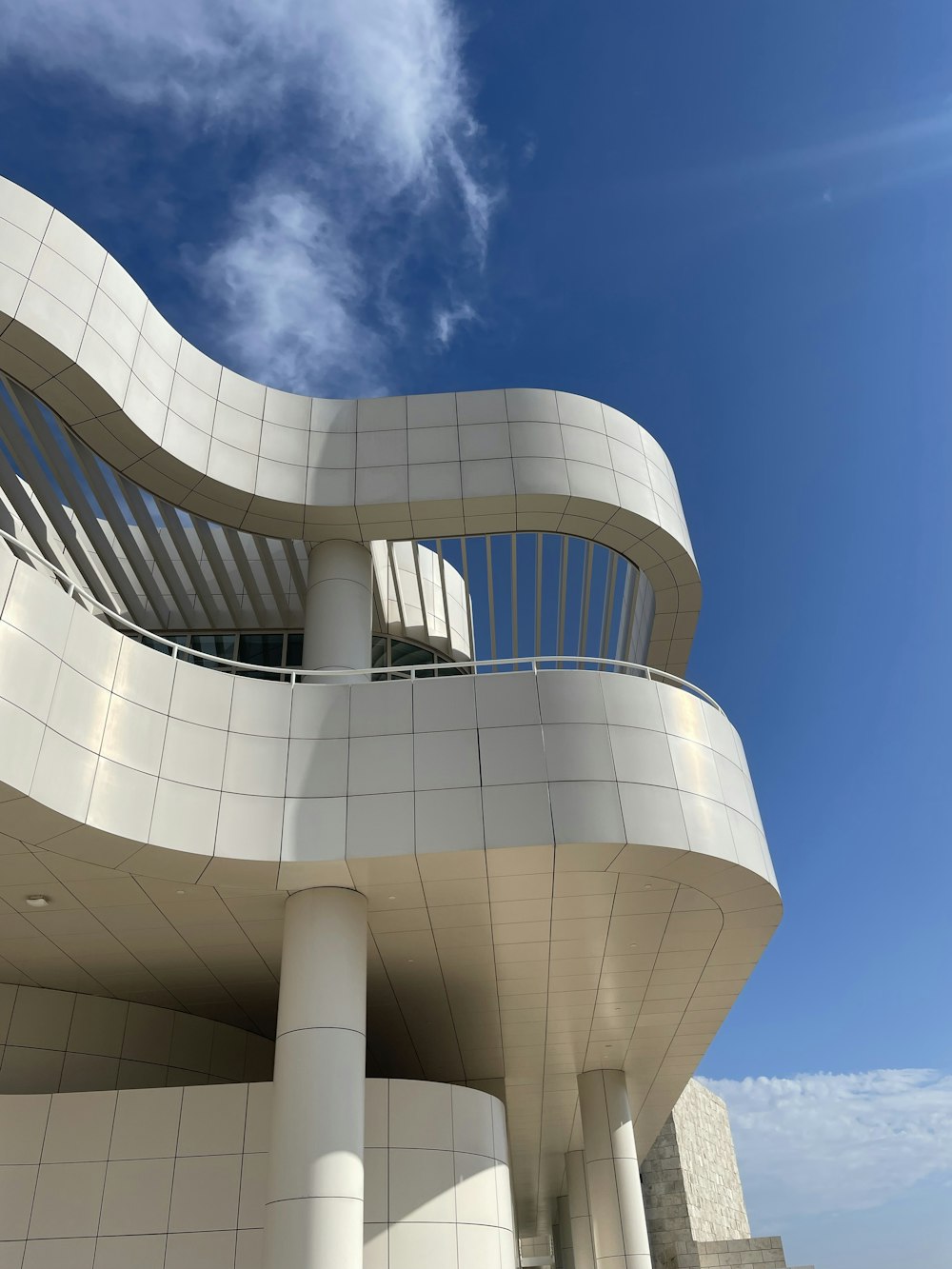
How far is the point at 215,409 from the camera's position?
63.9ft

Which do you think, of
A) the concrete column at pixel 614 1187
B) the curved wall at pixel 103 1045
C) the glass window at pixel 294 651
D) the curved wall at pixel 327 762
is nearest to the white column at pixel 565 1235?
the concrete column at pixel 614 1187

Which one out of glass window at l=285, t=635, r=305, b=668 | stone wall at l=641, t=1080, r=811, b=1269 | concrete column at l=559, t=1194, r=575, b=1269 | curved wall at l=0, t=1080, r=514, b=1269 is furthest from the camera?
stone wall at l=641, t=1080, r=811, b=1269

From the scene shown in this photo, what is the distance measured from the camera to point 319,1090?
13.5 meters

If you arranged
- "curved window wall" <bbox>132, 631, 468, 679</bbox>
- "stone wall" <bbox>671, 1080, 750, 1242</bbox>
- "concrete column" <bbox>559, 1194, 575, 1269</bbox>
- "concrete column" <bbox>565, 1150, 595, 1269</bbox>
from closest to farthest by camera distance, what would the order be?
"curved window wall" <bbox>132, 631, 468, 679</bbox> → "concrete column" <bbox>565, 1150, 595, 1269</bbox> → "concrete column" <bbox>559, 1194, 575, 1269</bbox> → "stone wall" <bbox>671, 1080, 750, 1242</bbox>

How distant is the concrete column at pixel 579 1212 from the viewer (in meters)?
27.4

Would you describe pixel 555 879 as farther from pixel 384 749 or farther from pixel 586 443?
pixel 586 443

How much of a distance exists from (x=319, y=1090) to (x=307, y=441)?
12379mm

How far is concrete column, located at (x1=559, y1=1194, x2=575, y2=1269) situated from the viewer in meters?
40.6

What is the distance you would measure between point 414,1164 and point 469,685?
297 inches

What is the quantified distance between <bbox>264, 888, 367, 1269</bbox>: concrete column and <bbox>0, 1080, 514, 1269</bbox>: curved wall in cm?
142

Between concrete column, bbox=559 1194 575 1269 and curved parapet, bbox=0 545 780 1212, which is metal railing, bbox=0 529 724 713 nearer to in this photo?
curved parapet, bbox=0 545 780 1212

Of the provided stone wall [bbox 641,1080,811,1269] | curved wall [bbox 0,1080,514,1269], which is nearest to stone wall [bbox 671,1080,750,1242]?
stone wall [bbox 641,1080,811,1269]

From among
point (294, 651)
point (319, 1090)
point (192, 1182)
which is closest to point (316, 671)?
point (294, 651)

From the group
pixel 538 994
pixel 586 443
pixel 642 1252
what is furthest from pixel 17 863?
pixel 642 1252
